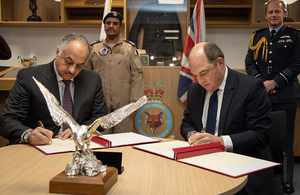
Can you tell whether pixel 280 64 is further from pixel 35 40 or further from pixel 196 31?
pixel 35 40

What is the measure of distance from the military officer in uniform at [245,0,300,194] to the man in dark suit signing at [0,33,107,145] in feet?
5.64

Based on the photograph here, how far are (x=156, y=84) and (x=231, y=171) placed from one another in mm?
2580

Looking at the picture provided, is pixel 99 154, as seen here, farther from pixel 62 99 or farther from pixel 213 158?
pixel 62 99

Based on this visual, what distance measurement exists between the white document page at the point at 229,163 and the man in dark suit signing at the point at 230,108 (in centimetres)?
22

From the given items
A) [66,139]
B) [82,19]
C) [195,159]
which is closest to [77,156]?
[195,159]

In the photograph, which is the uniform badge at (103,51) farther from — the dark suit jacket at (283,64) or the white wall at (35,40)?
the dark suit jacket at (283,64)

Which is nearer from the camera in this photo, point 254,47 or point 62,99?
point 62,99

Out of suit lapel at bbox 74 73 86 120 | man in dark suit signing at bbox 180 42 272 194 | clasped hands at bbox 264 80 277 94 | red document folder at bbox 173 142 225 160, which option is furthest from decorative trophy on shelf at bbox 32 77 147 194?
clasped hands at bbox 264 80 277 94

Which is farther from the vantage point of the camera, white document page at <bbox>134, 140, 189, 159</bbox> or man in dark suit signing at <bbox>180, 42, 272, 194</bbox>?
man in dark suit signing at <bbox>180, 42, 272, 194</bbox>

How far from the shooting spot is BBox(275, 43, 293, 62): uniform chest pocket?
8.84ft

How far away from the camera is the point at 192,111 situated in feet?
5.57

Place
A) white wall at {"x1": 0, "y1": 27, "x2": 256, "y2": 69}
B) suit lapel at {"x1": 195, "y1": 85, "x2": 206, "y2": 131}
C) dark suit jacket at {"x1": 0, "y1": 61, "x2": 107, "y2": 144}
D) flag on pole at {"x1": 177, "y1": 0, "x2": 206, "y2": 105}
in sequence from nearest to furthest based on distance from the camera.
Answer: dark suit jacket at {"x1": 0, "y1": 61, "x2": 107, "y2": 144}, suit lapel at {"x1": 195, "y1": 85, "x2": 206, "y2": 131}, flag on pole at {"x1": 177, "y1": 0, "x2": 206, "y2": 105}, white wall at {"x1": 0, "y1": 27, "x2": 256, "y2": 69}

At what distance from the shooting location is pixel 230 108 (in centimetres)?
150

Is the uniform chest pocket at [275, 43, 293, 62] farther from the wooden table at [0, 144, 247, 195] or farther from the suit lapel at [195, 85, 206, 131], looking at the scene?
the wooden table at [0, 144, 247, 195]
